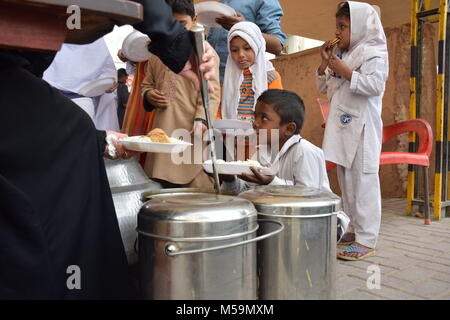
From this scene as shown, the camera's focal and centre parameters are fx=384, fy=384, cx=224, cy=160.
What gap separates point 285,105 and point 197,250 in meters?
1.49

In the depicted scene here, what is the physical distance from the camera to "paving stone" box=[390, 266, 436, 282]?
2311mm

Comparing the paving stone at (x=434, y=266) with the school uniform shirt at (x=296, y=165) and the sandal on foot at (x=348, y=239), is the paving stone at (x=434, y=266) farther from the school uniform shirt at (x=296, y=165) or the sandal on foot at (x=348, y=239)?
the school uniform shirt at (x=296, y=165)

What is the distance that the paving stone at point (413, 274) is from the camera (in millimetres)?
2311

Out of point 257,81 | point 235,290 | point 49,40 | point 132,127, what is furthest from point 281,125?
point 49,40

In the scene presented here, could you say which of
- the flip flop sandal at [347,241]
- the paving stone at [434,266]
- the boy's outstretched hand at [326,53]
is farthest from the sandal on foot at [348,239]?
the boy's outstretched hand at [326,53]

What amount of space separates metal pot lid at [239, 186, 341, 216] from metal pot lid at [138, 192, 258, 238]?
0.53 ft

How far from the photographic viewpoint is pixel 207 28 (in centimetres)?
321

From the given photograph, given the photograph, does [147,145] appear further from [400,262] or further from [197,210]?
[400,262]

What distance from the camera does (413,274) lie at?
237 centimetres

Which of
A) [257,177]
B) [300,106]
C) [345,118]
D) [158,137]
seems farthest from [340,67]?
[158,137]

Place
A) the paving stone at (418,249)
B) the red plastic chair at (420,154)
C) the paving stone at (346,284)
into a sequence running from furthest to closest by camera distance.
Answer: the red plastic chair at (420,154)
the paving stone at (418,249)
the paving stone at (346,284)

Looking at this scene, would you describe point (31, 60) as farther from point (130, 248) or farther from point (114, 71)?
point (114, 71)

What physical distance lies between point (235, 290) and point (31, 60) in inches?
38.5

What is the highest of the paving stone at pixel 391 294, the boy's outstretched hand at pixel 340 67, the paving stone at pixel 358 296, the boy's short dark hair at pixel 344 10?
the boy's short dark hair at pixel 344 10
